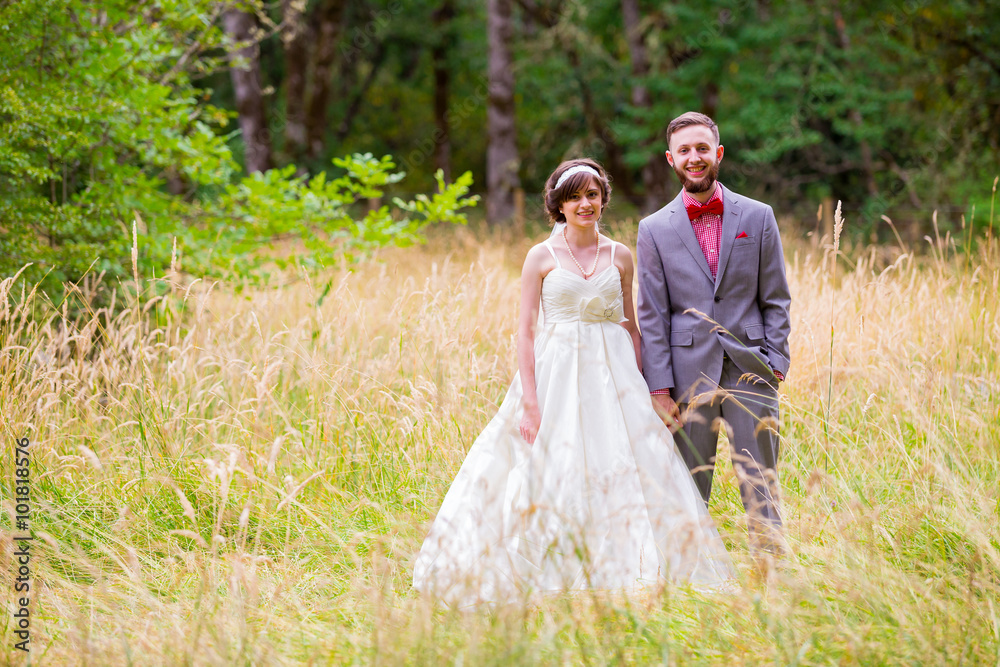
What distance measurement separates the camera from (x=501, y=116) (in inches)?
512

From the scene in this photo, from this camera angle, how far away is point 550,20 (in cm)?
1811

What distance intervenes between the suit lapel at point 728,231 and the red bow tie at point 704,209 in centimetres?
4

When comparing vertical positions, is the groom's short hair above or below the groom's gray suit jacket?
above

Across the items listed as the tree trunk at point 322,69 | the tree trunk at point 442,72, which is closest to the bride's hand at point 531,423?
the tree trunk at point 322,69

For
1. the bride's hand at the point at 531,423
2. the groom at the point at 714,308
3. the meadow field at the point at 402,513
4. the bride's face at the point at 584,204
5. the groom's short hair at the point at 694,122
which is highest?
the groom's short hair at the point at 694,122

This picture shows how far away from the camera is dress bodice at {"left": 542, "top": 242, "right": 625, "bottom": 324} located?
3014mm

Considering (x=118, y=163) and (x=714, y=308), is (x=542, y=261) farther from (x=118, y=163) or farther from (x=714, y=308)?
(x=118, y=163)

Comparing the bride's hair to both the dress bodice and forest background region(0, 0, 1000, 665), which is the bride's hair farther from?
forest background region(0, 0, 1000, 665)

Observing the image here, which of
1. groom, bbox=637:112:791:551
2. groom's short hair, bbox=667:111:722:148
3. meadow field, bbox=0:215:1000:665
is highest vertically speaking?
groom's short hair, bbox=667:111:722:148

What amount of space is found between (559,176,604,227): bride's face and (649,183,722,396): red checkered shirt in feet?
1.11

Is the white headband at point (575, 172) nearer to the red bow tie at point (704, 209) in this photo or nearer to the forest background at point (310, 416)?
the red bow tie at point (704, 209)

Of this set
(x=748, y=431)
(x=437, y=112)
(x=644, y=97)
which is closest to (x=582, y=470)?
(x=748, y=431)

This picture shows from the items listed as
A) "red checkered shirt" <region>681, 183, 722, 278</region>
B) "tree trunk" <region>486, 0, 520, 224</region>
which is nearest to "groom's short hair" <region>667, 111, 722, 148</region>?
"red checkered shirt" <region>681, 183, 722, 278</region>

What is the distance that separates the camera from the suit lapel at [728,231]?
2.86m
